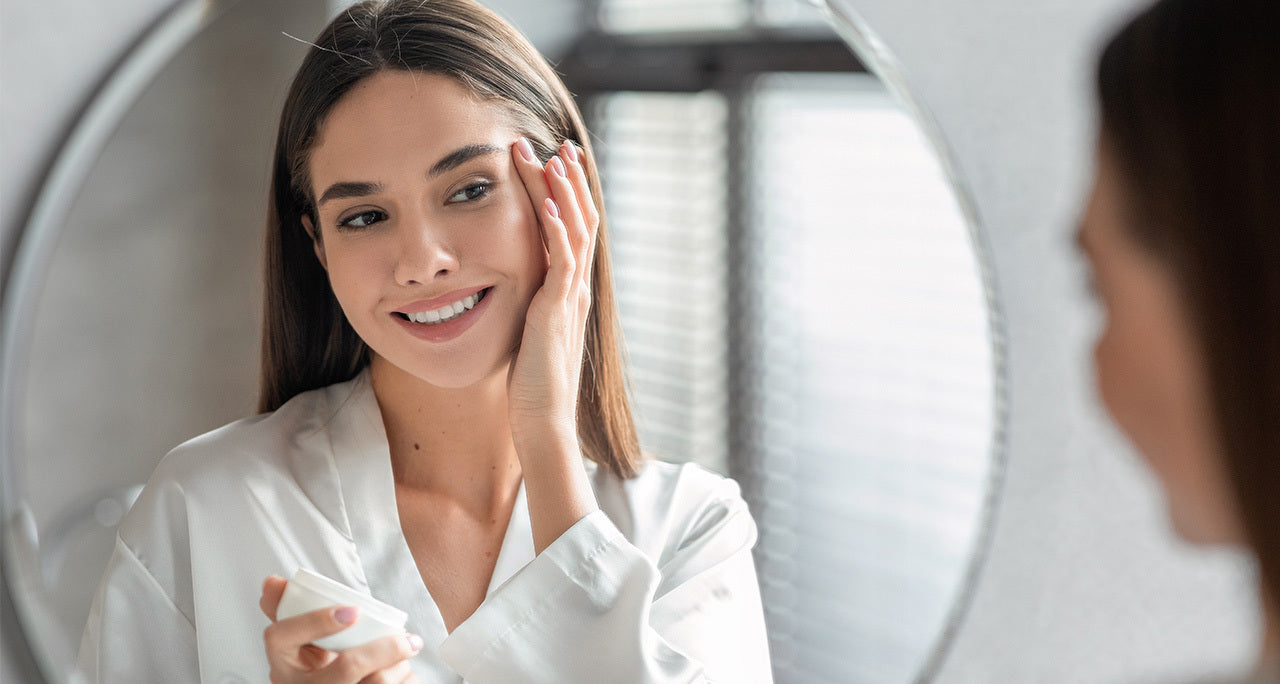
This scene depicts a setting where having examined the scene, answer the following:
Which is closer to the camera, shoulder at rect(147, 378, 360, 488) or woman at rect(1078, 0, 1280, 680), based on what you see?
shoulder at rect(147, 378, 360, 488)

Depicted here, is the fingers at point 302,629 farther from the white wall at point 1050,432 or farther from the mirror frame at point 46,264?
the white wall at point 1050,432

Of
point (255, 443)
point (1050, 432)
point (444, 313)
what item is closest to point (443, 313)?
point (444, 313)

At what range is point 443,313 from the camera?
0.44m

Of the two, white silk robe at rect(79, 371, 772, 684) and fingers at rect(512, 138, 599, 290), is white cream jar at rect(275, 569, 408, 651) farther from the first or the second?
fingers at rect(512, 138, 599, 290)

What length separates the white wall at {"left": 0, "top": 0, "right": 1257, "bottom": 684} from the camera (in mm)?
586

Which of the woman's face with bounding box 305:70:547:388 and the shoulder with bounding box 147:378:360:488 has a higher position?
the woman's face with bounding box 305:70:547:388

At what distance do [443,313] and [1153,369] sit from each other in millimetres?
401

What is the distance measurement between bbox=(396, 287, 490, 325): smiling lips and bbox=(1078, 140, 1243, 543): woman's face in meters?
0.35

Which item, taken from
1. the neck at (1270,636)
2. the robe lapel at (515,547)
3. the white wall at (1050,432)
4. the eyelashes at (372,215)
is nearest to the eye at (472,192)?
the eyelashes at (372,215)

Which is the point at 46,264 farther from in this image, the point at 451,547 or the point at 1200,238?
the point at 1200,238

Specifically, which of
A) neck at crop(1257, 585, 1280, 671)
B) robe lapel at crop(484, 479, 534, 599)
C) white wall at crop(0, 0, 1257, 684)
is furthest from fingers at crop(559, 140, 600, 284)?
neck at crop(1257, 585, 1280, 671)

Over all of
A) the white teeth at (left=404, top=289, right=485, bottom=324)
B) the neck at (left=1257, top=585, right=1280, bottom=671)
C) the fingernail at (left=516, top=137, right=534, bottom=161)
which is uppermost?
the fingernail at (left=516, top=137, right=534, bottom=161)

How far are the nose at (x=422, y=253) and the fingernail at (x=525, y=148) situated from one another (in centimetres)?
5

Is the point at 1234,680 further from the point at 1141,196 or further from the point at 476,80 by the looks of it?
the point at 476,80
